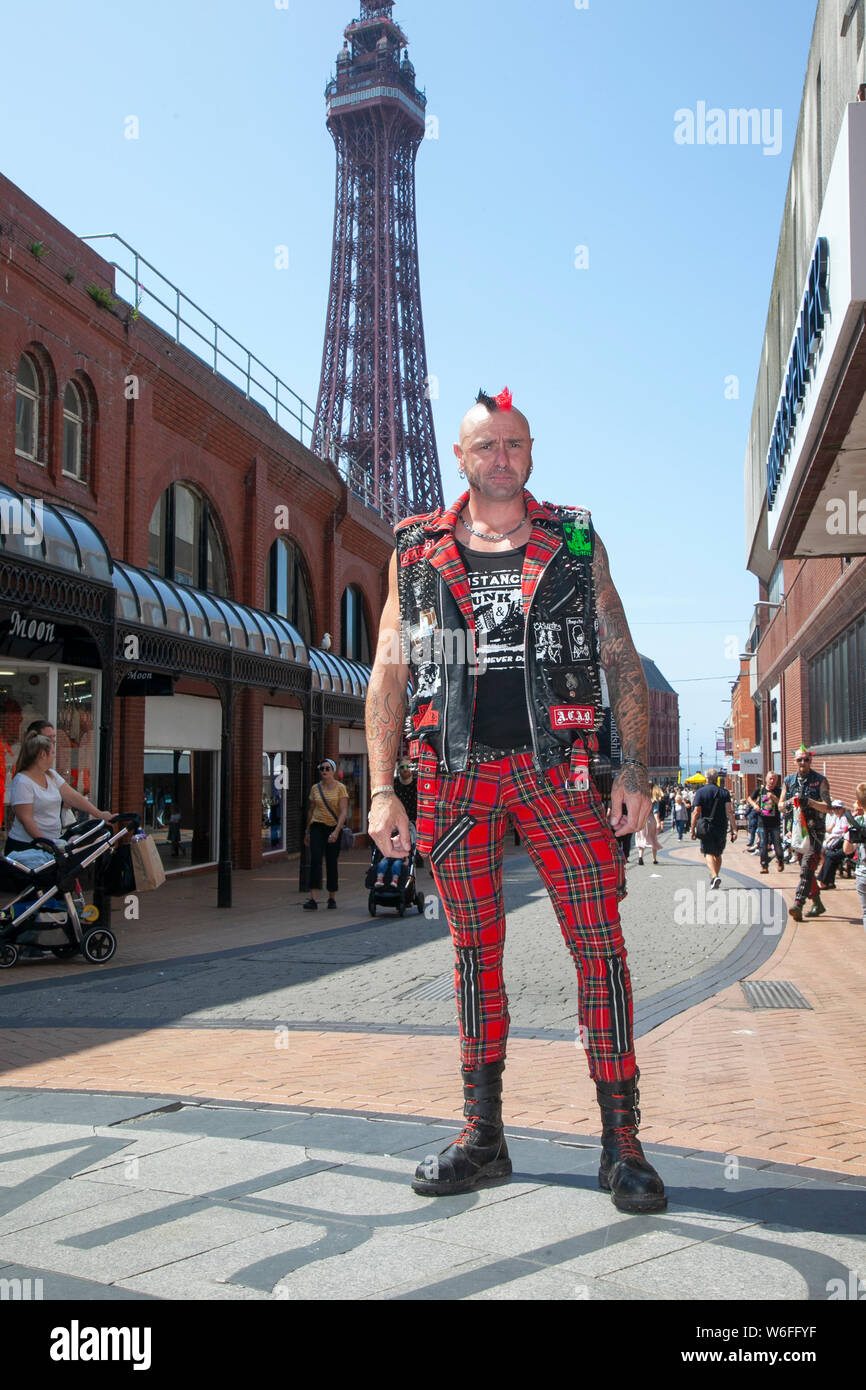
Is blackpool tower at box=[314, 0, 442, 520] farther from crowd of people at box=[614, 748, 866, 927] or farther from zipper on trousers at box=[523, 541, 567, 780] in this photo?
zipper on trousers at box=[523, 541, 567, 780]

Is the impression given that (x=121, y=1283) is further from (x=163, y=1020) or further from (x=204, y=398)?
(x=204, y=398)

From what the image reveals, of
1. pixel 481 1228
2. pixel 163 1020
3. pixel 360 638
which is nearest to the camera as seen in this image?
pixel 481 1228

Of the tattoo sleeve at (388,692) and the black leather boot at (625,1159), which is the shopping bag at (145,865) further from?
the black leather boot at (625,1159)

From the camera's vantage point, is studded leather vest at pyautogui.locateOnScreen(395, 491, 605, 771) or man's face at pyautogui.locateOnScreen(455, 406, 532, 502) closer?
studded leather vest at pyautogui.locateOnScreen(395, 491, 605, 771)

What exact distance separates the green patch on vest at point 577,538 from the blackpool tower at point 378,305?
247ft

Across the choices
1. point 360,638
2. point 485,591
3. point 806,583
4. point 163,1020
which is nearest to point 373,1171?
point 485,591

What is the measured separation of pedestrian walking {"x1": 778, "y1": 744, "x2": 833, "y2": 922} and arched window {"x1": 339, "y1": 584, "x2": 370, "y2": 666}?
17.9 metres

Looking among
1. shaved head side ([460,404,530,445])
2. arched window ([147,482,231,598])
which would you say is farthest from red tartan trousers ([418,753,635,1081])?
arched window ([147,482,231,598])

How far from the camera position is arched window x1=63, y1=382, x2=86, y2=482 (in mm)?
15855

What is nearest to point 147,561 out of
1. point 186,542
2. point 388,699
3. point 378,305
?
point 186,542

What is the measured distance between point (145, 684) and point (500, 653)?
13821mm
